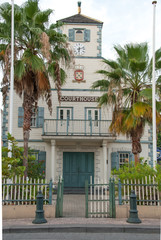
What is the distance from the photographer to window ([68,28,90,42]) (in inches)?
710

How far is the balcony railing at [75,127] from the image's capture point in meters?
16.1

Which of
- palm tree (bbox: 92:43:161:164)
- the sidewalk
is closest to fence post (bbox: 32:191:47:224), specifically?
the sidewalk

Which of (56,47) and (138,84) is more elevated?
(56,47)

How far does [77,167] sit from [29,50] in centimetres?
807

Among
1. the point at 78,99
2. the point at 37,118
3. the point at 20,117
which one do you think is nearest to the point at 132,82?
the point at 78,99

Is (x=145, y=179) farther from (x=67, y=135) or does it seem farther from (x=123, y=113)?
(x=67, y=135)

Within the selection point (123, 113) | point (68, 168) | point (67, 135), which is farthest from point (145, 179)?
point (68, 168)

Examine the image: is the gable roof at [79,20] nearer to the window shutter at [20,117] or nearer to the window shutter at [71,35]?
the window shutter at [71,35]

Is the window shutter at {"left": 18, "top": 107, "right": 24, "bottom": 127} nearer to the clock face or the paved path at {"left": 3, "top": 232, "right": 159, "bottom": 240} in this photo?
the clock face

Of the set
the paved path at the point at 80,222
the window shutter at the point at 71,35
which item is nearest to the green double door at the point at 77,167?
the window shutter at the point at 71,35

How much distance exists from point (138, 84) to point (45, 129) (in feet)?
20.8

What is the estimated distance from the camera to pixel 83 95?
56.4 ft

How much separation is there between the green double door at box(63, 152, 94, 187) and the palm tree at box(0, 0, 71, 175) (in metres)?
5.15

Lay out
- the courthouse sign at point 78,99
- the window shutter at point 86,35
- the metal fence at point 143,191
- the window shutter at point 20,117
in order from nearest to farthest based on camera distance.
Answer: the metal fence at point 143,191, the window shutter at point 20,117, the courthouse sign at point 78,99, the window shutter at point 86,35
